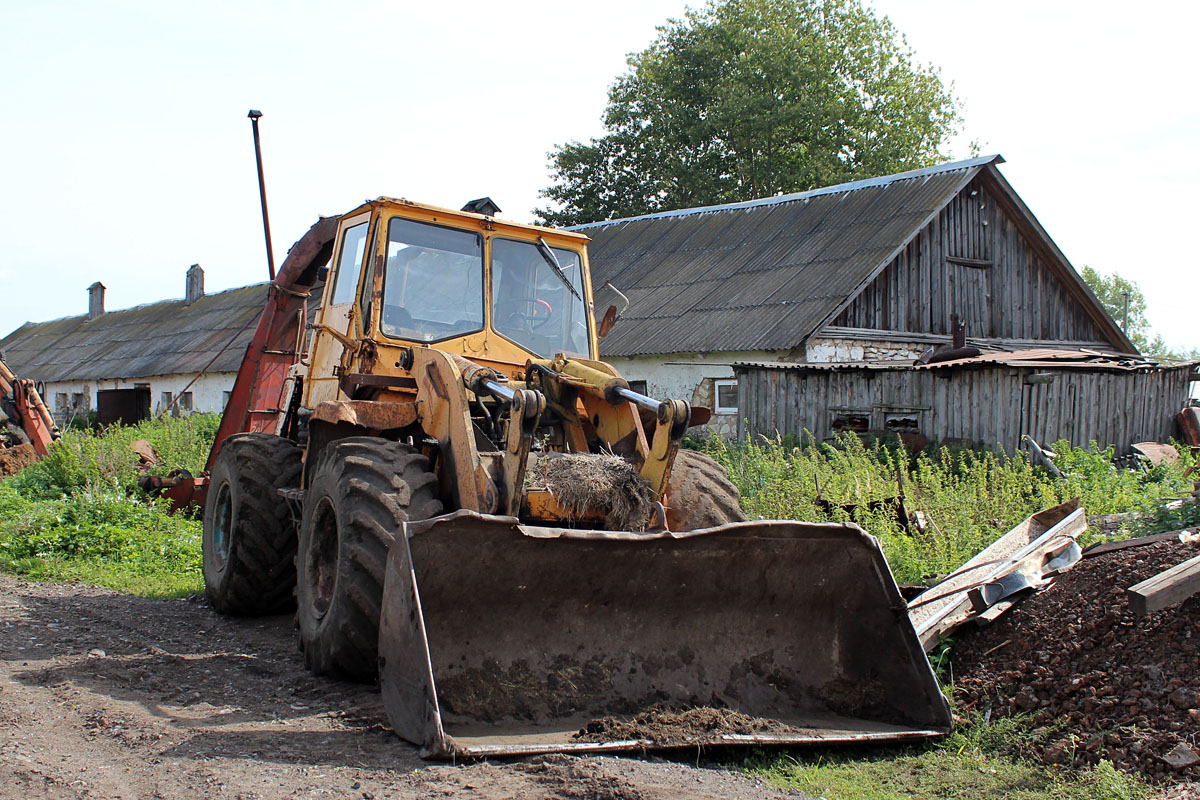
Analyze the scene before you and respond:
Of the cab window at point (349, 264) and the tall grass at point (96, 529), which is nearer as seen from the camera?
the cab window at point (349, 264)

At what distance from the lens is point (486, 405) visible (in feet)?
20.0

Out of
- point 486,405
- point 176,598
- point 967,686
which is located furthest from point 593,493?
point 176,598

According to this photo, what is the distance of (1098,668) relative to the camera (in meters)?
5.20

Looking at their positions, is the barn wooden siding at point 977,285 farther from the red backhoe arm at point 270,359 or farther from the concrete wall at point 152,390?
the concrete wall at point 152,390

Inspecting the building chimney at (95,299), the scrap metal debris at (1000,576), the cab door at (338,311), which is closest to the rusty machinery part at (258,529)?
the cab door at (338,311)

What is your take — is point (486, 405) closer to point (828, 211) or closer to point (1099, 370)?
point (1099, 370)

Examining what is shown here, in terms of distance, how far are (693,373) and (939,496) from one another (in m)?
10.9

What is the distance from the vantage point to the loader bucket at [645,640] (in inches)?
177

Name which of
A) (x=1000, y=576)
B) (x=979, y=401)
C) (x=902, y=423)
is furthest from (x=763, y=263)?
(x=1000, y=576)

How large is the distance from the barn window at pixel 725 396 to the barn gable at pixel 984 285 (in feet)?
6.74

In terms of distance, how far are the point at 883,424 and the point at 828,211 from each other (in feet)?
27.0

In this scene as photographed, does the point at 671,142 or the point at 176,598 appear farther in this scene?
the point at 671,142

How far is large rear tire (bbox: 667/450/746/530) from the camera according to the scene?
19.0 ft

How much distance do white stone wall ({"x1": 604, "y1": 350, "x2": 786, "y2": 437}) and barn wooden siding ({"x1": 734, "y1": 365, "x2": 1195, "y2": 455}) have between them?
1.47 meters
